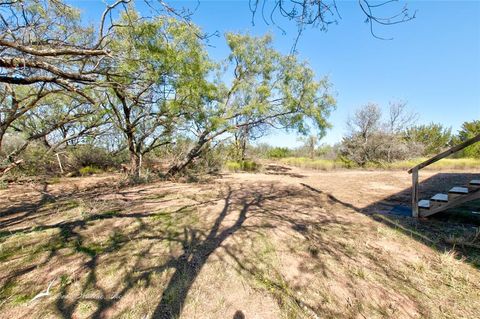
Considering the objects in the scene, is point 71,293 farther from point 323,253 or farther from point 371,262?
point 371,262

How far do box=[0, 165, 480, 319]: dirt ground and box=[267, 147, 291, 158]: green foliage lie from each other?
20.3 m

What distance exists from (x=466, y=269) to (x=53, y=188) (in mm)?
9739

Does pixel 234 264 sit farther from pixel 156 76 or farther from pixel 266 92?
pixel 266 92

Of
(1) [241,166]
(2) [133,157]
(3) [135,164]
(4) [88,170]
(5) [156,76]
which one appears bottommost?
(4) [88,170]

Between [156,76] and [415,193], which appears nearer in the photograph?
[415,193]

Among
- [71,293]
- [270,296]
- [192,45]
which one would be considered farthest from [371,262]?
[192,45]

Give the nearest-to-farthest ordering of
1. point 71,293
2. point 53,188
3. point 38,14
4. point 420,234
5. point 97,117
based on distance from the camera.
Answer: point 71,293, point 420,234, point 38,14, point 53,188, point 97,117

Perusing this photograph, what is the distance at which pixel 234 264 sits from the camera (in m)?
2.34

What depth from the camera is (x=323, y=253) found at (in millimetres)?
2596

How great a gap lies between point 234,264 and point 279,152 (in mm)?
23201

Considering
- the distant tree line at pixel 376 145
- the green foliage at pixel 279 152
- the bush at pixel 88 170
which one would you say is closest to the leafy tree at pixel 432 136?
the distant tree line at pixel 376 145

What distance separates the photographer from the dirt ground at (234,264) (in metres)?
1.74

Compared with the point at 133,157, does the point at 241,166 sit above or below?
below

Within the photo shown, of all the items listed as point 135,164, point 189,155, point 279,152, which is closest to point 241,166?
point 189,155
